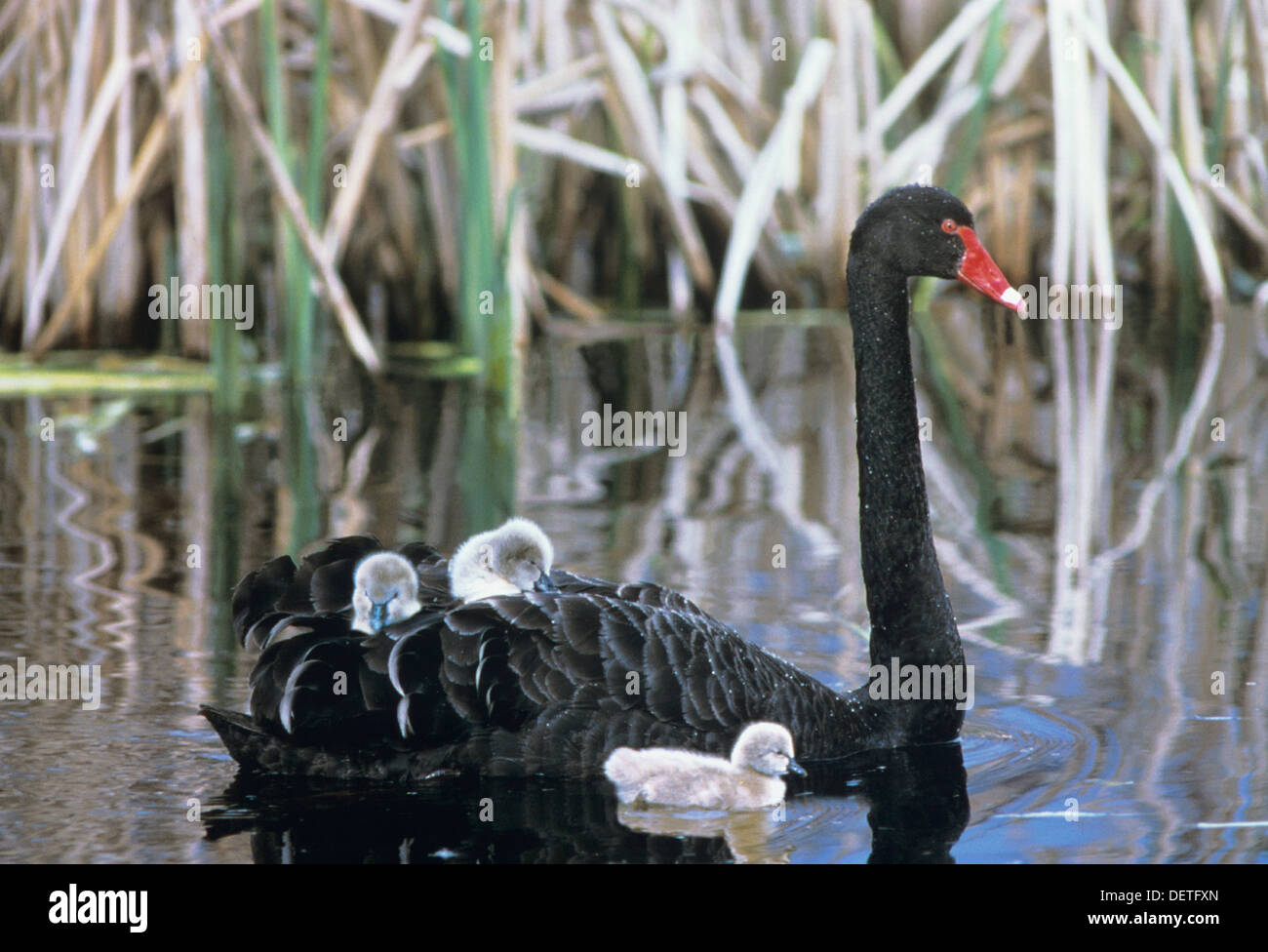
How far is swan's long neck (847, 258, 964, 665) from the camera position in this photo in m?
4.39

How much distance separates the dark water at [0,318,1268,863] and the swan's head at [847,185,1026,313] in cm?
97

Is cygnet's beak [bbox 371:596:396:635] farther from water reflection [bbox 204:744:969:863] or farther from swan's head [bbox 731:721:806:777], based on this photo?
swan's head [bbox 731:721:806:777]

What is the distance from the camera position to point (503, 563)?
4.24 metres

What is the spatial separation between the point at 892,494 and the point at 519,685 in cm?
102

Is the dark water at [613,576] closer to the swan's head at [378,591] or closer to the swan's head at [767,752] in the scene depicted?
the swan's head at [767,752]

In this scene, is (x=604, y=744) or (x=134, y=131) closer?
(x=604, y=744)

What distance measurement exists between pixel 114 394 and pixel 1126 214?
583 cm

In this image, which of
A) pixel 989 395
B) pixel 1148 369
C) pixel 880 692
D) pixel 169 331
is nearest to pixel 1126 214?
pixel 1148 369

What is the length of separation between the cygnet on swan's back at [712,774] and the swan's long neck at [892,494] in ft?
2.03

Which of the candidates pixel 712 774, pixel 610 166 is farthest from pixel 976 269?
pixel 610 166

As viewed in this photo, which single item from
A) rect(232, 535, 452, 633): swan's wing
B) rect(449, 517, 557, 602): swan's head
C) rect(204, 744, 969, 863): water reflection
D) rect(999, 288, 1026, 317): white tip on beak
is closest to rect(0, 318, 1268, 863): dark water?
rect(204, 744, 969, 863): water reflection

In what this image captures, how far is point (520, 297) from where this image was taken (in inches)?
361

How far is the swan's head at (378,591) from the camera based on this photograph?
4.01 m
